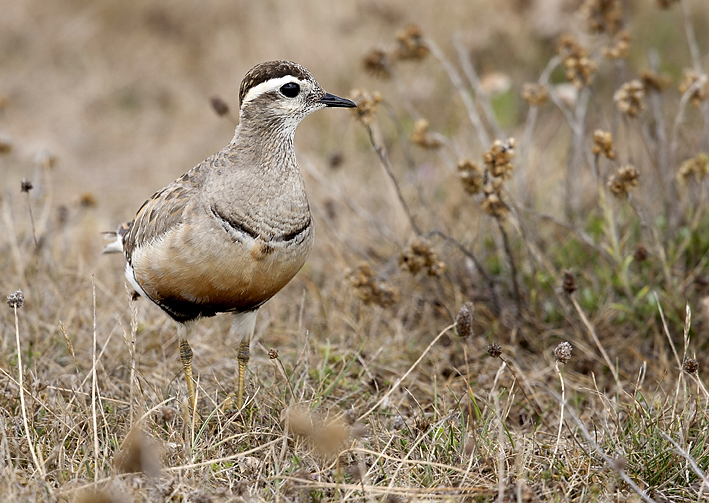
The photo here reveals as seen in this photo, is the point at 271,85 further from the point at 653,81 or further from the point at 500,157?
the point at 653,81

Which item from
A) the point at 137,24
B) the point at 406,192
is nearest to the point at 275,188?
the point at 406,192

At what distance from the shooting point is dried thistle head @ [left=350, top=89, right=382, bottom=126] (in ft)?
13.0

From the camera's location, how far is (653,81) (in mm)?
4699

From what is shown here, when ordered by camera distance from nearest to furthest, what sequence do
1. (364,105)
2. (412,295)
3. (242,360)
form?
1. (242,360)
2. (364,105)
3. (412,295)

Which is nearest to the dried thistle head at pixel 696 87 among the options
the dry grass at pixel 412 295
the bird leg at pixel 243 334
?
the dry grass at pixel 412 295

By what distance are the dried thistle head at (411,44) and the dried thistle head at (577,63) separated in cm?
88

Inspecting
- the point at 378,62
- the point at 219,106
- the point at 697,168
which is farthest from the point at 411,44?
the point at 697,168

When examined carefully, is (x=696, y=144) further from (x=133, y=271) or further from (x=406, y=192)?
(x=133, y=271)

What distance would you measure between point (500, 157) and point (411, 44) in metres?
1.35

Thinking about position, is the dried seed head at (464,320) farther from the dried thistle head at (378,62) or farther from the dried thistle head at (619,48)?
the dried thistle head at (378,62)

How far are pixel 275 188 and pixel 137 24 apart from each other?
7257 millimetres

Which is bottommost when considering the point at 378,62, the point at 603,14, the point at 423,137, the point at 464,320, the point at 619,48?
the point at 464,320

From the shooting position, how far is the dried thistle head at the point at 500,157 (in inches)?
147

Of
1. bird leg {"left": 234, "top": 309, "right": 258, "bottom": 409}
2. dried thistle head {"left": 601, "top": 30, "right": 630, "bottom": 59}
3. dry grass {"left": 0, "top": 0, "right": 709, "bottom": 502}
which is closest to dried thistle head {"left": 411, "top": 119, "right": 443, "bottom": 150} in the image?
dry grass {"left": 0, "top": 0, "right": 709, "bottom": 502}
